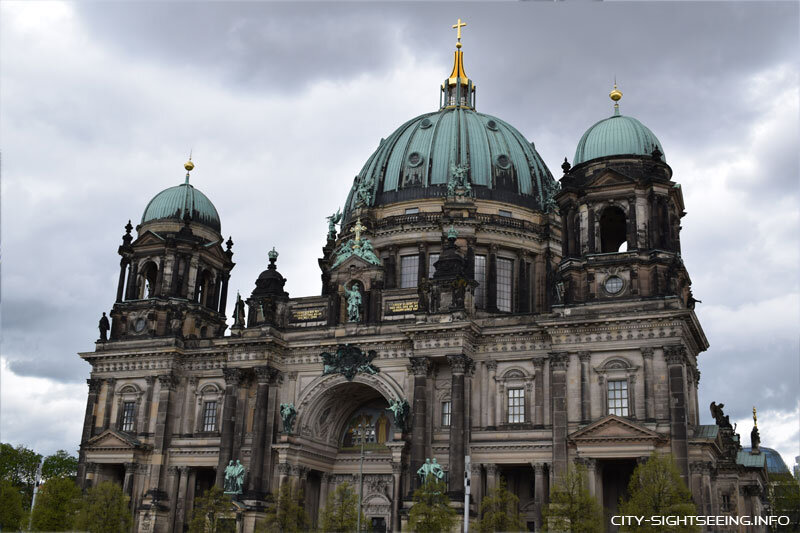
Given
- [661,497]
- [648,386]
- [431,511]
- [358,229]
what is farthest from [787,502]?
[358,229]

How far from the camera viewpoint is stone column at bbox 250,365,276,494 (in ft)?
183

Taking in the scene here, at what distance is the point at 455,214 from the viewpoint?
214 ft

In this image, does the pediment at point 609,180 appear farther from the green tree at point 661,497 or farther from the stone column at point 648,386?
the green tree at point 661,497

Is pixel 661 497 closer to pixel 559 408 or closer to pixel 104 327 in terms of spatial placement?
pixel 559 408

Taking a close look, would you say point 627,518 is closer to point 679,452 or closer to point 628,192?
point 679,452

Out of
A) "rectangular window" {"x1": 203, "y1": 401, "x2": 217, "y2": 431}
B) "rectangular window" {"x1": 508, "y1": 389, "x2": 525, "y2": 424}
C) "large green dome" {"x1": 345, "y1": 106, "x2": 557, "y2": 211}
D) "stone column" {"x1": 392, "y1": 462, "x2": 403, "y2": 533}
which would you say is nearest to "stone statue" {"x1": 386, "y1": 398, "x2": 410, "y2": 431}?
"stone column" {"x1": 392, "y1": 462, "x2": 403, "y2": 533}

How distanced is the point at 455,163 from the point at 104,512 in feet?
117

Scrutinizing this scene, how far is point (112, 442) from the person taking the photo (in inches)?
2406

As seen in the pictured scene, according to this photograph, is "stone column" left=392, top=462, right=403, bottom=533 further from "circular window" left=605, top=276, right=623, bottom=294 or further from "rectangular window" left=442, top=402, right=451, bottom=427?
"circular window" left=605, top=276, right=623, bottom=294

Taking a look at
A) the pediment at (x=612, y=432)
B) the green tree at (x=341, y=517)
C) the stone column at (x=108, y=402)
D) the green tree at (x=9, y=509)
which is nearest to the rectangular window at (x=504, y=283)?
the pediment at (x=612, y=432)

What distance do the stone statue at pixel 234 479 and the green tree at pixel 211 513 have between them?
199cm

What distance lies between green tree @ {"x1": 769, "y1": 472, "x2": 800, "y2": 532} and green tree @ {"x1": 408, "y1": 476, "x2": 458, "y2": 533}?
42.6 meters

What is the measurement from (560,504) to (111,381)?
35405mm

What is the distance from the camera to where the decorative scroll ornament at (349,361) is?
5703cm
